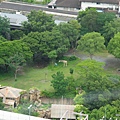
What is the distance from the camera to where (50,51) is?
26359mm

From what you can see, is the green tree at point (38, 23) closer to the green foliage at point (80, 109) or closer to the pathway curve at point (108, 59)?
the pathway curve at point (108, 59)

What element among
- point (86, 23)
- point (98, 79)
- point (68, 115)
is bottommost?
point (68, 115)

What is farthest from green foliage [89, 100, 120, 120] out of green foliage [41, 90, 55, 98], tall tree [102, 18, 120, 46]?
tall tree [102, 18, 120, 46]

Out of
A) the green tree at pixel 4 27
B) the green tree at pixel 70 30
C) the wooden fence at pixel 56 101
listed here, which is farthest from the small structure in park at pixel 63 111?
the green tree at pixel 4 27

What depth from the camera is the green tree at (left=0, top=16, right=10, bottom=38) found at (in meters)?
28.1

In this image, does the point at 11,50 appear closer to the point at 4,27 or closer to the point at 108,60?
the point at 4,27

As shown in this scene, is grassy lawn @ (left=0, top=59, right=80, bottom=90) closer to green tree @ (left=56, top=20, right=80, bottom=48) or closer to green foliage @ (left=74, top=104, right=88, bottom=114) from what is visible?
green tree @ (left=56, top=20, right=80, bottom=48)

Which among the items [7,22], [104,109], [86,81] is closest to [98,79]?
[86,81]

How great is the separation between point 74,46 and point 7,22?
182 inches

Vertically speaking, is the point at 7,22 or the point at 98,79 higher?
the point at 7,22

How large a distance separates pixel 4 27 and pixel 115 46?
721 centimetres

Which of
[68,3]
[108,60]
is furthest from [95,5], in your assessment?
[108,60]

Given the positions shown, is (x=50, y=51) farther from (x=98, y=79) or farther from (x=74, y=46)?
(x=98, y=79)

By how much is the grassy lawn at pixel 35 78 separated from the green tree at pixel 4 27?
3523 mm
